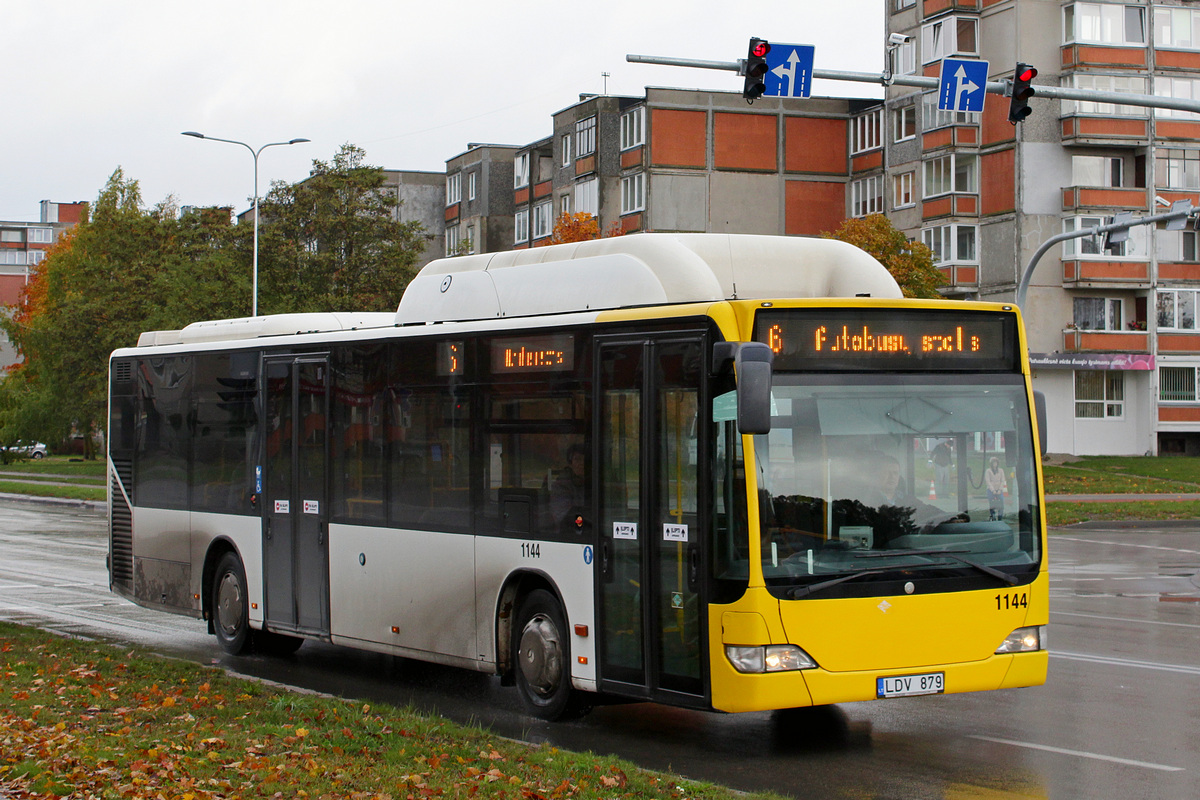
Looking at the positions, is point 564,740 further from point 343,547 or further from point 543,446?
point 343,547

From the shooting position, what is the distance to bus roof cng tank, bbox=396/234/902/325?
→ 406 inches

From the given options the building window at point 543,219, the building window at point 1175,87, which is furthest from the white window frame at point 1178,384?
the building window at point 543,219

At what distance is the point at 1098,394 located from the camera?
60.7 metres

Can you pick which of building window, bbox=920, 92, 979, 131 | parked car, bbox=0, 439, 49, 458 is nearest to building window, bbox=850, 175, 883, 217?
building window, bbox=920, 92, 979, 131

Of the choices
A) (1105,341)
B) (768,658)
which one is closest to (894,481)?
(768,658)

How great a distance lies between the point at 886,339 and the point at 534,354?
8.61ft

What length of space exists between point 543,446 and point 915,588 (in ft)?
9.35

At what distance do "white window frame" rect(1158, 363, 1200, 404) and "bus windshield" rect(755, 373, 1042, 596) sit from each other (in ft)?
179

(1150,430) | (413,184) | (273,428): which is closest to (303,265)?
(1150,430)

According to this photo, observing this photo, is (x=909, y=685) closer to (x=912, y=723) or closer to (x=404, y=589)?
(x=912, y=723)

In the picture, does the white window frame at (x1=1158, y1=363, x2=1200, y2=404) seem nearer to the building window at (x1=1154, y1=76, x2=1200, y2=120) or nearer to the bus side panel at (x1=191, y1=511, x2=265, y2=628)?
the building window at (x1=1154, y1=76, x2=1200, y2=120)

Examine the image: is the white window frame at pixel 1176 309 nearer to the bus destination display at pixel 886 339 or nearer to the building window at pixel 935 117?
the building window at pixel 935 117

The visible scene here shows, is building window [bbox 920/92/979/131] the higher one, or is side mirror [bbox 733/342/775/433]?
building window [bbox 920/92/979/131]

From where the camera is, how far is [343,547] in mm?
12828
